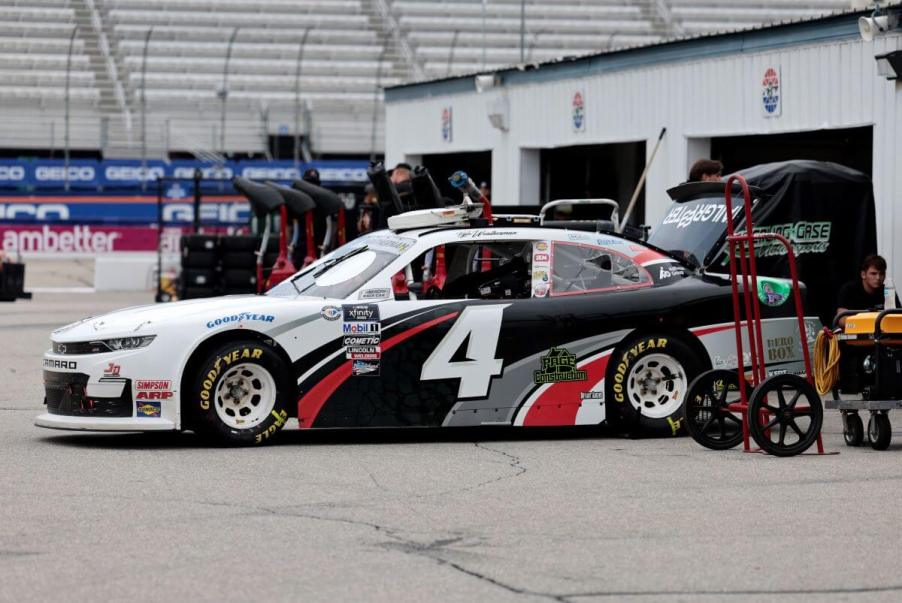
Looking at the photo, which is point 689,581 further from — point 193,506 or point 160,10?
point 160,10

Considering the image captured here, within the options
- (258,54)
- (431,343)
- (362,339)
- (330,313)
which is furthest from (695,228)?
(258,54)

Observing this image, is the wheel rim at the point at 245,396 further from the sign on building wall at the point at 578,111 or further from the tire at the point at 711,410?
the sign on building wall at the point at 578,111

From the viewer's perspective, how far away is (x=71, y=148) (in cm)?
3956

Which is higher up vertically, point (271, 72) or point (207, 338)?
point (271, 72)

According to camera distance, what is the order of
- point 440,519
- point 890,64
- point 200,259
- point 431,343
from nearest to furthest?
point 440,519
point 431,343
point 890,64
point 200,259

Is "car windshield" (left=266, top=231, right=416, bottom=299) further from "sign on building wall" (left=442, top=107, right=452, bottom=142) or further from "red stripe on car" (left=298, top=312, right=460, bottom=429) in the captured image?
"sign on building wall" (left=442, top=107, right=452, bottom=142)

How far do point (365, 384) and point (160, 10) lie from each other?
3560 centimetres

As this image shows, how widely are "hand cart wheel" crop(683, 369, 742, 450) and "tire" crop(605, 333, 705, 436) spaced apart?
0.45 meters

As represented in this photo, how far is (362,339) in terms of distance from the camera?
34.2ft

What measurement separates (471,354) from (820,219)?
16.4 ft

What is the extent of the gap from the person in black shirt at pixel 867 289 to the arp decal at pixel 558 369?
3.20 m

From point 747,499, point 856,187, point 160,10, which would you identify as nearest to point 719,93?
point 856,187

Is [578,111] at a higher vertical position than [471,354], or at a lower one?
higher

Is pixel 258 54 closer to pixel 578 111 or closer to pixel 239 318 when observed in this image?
pixel 578 111
